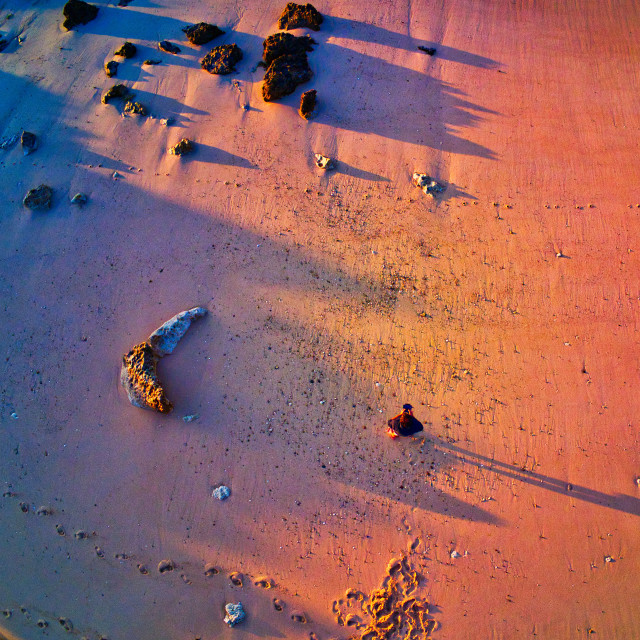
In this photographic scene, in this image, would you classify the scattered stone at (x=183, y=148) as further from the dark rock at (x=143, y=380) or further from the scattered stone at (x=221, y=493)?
the scattered stone at (x=221, y=493)

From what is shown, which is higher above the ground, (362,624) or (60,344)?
(60,344)

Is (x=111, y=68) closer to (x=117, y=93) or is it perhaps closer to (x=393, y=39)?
(x=117, y=93)

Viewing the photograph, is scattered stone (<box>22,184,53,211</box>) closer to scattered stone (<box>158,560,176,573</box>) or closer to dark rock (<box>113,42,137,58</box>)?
dark rock (<box>113,42,137,58</box>)

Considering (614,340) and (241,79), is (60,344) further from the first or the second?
(614,340)

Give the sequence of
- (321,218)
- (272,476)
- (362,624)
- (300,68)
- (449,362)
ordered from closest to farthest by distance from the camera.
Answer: (362,624) → (272,476) → (449,362) → (321,218) → (300,68)

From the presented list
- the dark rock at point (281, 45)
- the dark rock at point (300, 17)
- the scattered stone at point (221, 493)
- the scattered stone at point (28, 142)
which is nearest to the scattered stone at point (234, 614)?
the scattered stone at point (221, 493)

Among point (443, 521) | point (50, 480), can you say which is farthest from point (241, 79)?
point (443, 521)
